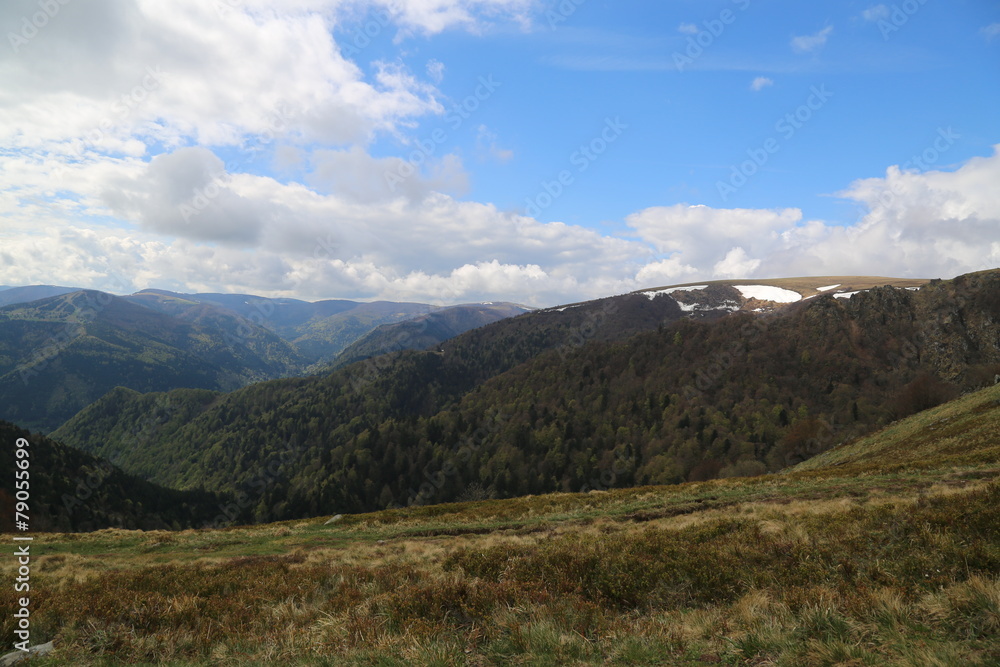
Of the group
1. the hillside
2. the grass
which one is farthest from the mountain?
the grass

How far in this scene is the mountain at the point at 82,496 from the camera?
309 ft

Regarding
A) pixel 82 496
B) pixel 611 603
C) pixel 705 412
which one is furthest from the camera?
pixel 705 412

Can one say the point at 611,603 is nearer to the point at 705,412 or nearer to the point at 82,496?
the point at 82,496

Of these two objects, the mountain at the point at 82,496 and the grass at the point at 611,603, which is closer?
the grass at the point at 611,603

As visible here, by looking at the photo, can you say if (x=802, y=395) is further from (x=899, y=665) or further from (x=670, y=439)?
(x=899, y=665)

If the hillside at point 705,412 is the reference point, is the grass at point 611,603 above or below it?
above

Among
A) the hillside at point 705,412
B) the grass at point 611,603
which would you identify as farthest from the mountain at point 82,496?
the grass at point 611,603

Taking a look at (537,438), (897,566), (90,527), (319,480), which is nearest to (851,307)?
(537,438)

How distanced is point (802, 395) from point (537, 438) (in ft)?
303

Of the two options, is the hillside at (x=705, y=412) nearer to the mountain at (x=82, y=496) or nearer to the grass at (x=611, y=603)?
the mountain at (x=82, y=496)

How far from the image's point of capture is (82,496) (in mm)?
109688

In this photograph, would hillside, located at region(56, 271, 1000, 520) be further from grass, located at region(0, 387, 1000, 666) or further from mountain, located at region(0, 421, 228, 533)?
grass, located at region(0, 387, 1000, 666)

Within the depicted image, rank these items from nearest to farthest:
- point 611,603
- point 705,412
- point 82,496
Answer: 1. point 611,603
2. point 82,496
3. point 705,412

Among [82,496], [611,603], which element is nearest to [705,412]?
[611,603]
